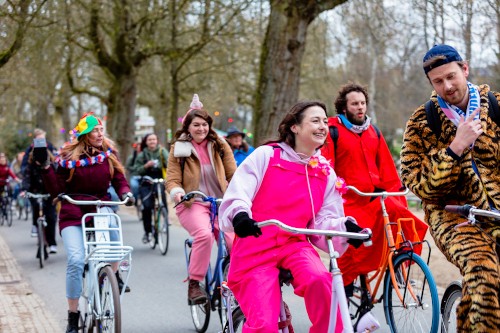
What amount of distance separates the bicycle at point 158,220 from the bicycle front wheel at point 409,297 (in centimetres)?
676

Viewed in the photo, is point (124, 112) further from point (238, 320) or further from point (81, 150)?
point (238, 320)

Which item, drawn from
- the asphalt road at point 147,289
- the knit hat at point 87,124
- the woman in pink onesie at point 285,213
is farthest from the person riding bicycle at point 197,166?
the woman in pink onesie at point 285,213

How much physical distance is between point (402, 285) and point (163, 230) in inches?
284

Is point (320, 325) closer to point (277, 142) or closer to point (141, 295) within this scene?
point (277, 142)

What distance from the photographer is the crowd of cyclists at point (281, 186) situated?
4320mm

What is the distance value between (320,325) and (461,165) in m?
1.22

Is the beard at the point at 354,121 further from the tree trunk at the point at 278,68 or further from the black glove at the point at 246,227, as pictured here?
the tree trunk at the point at 278,68

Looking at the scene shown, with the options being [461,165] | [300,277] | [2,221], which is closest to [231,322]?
[300,277]

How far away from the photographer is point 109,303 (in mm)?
5766

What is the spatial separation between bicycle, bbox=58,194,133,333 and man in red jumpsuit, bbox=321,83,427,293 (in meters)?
1.91

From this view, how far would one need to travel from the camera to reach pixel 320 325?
4199mm

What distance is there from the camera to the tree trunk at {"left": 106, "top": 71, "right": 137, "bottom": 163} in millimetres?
24312

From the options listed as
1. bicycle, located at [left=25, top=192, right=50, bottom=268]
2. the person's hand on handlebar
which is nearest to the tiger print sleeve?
the person's hand on handlebar

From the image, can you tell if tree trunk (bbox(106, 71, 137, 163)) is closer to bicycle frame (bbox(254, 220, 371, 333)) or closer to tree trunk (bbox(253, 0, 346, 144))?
tree trunk (bbox(253, 0, 346, 144))
